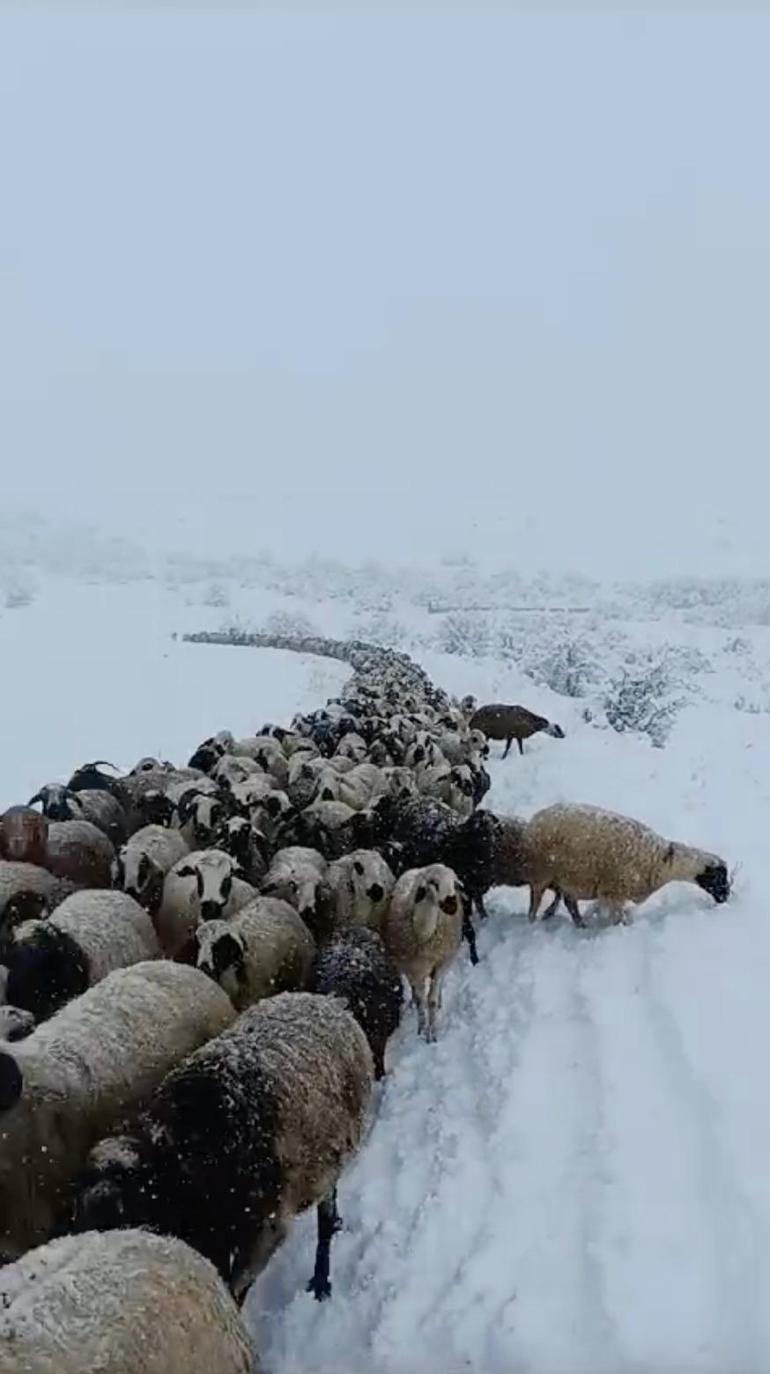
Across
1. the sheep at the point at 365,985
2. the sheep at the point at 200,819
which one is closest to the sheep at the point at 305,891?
the sheep at the point at 365,985

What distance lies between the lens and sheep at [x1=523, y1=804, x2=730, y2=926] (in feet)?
30.0

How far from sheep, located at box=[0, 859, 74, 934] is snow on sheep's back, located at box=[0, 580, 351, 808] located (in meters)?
5.49

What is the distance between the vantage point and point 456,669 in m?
26.2

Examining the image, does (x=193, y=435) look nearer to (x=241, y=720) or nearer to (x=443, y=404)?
(x=443, y=404)

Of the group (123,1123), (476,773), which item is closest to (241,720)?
(476,773)

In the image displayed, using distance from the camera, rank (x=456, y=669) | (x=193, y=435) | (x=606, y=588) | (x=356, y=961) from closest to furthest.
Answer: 1. (x=356, y=961)
2. (x=456, y=669)
3. (x=606, y=588)
4. (x=193, y=435)

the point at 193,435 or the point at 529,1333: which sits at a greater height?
the point at 193,435

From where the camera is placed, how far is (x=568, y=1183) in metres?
5.64

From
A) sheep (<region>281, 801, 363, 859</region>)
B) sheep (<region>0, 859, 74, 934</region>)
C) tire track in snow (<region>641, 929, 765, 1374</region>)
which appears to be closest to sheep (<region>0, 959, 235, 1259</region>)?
sheep (<region>0, 859, 74, 934</region>)

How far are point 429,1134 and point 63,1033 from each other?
1.98m

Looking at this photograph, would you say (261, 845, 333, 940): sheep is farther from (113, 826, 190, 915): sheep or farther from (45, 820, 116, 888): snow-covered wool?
(45, 820, 116, 888): snow-covered wool

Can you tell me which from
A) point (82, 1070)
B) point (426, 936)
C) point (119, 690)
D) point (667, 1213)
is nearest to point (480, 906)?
point (426, 936)

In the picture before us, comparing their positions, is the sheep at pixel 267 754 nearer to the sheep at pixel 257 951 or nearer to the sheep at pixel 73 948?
the sheep at pixel 73 948

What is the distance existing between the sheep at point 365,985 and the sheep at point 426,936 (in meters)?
0.55
